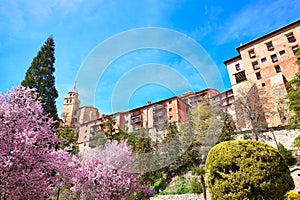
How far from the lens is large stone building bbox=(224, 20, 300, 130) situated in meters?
24.4

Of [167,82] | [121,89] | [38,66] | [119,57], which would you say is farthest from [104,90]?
[38,66]

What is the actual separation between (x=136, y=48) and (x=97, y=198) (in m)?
8.11

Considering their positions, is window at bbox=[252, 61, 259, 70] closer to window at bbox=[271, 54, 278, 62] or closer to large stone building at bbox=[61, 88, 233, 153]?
window at bbox=[271, 54, 278, 62]

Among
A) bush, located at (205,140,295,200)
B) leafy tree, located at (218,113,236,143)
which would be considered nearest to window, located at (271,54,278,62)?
leafy tree, located at (218,113,236,143)

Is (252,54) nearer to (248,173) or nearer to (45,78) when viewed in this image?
(45,78)

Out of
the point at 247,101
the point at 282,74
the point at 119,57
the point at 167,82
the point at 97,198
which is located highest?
the point at 282,74

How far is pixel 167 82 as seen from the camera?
40.2ft

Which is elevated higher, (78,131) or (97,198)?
(78,131)

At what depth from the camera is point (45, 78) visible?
64.2 ft

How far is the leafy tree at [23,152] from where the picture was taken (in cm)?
477

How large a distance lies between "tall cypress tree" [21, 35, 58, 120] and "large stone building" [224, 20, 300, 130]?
71.7ft

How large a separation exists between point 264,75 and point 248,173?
92.0ft

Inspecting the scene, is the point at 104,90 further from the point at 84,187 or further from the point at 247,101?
the point at 247,101

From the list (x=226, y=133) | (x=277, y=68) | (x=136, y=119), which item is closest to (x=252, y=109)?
(x=226, y=133)
